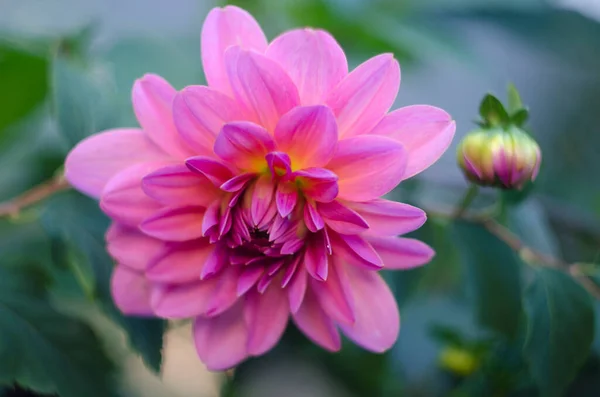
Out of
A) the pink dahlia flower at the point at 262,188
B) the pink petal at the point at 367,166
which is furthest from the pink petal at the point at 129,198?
the pink petal at the point at 367,166

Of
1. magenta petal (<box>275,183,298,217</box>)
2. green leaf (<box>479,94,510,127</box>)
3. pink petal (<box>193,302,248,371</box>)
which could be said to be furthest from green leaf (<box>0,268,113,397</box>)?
green leaf (<box>479,94,510,127</box>)

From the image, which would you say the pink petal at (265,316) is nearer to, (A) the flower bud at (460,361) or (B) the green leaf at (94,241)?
(B) the green leaf at (94,241)

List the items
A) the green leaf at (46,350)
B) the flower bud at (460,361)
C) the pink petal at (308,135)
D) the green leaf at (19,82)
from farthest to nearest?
the flower bud at (460,361), the green leaf at (19,82), the green leaf at (46,350), the pink petal at (308,135)

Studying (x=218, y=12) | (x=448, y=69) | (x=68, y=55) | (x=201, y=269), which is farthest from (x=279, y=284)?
(x=448, y=69)

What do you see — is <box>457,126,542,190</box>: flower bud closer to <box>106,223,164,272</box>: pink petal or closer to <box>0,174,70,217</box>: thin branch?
<box>106,223,164,272</box>: pink petal

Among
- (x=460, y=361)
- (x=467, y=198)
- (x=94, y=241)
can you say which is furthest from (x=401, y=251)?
(x=460, y=361)

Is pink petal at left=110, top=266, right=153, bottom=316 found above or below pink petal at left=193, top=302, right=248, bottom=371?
above
